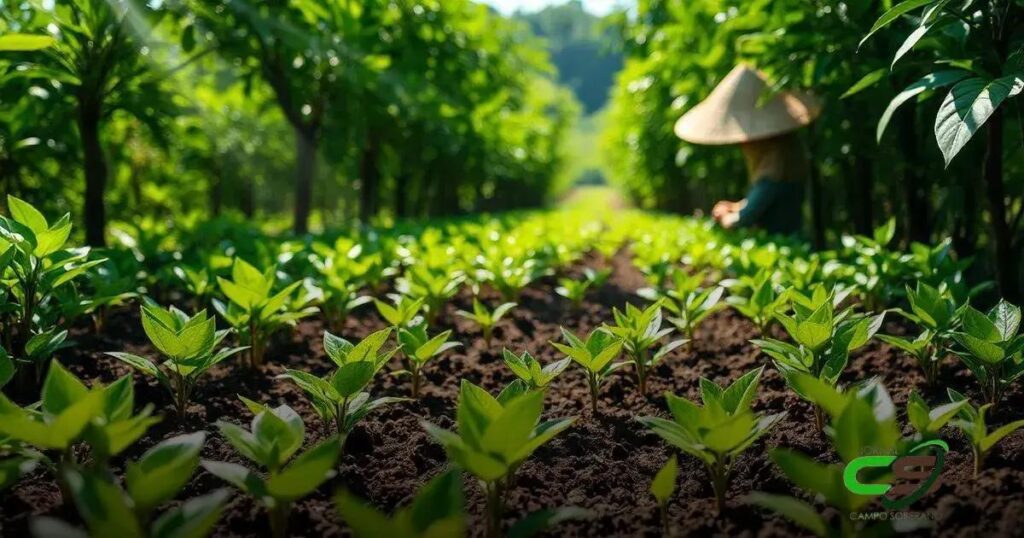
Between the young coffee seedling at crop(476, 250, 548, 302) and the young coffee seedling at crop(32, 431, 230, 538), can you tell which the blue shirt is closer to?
the young coffee seedling at crop(476, 250, 548, 302)

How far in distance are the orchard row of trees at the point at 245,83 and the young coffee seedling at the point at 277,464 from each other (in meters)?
1.03

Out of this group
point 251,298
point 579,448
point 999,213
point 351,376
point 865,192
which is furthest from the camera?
point 865,192

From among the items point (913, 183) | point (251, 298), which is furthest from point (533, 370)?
point (913, 183)

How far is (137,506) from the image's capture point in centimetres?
123

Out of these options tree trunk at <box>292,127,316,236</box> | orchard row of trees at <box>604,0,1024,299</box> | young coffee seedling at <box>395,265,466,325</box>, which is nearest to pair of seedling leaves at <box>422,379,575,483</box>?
orchard row of trees at <box>604,0,1024,299</box>

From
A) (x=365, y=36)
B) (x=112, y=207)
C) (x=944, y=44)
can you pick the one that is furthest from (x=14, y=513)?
(x=112, y=207)

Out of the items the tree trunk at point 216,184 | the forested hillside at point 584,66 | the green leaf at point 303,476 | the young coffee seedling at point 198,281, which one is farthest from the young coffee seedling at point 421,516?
the forested hillside at point 584,66

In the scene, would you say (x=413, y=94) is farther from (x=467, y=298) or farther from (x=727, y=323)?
(x=727, y=323)

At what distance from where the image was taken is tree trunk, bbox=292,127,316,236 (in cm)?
730

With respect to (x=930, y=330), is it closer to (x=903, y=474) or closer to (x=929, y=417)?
(x=929, y=417)

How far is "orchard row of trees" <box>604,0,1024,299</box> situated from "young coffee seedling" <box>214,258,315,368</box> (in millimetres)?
2464

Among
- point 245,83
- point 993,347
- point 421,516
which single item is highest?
point 245,83

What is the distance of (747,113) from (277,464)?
439 centimetres

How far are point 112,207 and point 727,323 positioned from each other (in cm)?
919
